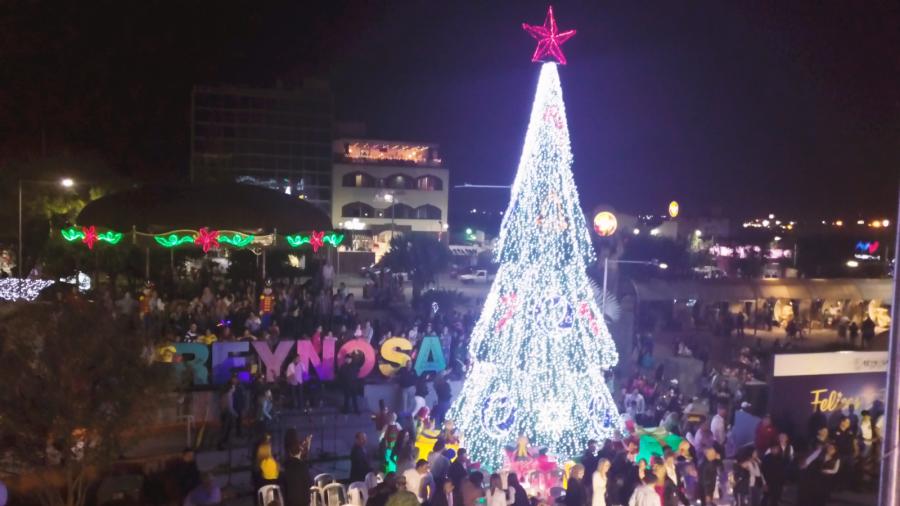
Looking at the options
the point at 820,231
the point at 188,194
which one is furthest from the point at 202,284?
the point at 820,231

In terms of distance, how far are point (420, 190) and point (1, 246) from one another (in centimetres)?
3659

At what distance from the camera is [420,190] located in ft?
214

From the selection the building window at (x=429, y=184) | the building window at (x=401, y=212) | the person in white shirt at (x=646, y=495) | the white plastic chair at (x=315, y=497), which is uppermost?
the building window at (x=429, y=184)

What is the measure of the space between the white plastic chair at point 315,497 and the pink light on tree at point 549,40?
24.4 feet

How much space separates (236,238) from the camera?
2041 cm

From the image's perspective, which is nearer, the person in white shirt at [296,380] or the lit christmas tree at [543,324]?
the lit christmas tree at [543,324]

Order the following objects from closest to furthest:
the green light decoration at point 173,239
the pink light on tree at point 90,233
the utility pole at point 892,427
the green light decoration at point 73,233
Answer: the utility pole at point 892,427 < the green light decoration at point 173,239 < the pink light on tree at point 90,233 < the green light decoration at point 73,233

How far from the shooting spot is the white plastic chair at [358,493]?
9227 mm

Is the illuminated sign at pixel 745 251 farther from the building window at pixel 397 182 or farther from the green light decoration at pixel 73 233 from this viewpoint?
the green light decoration at pixel 73 233

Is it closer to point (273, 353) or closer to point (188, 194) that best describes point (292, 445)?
point (273, 353)

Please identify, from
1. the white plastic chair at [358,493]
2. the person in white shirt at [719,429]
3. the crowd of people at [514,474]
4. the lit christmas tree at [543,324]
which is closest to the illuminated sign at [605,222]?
the lit christmas tree at [543,324]

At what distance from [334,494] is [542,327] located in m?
4.47

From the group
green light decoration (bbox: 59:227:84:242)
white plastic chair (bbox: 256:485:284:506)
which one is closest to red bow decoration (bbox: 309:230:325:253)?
green light decoration (bbox: 59:227:84:242)

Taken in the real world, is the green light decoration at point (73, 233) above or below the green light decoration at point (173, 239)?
above
